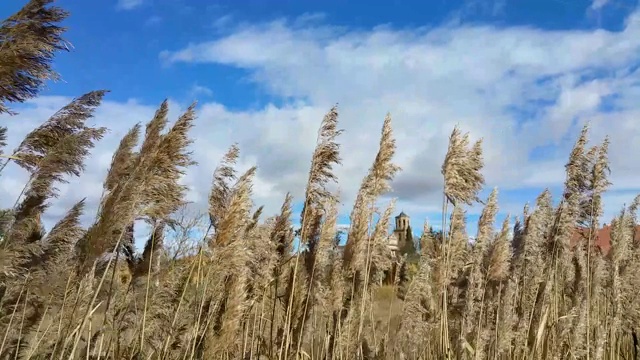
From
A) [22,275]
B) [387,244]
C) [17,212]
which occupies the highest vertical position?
[387,244]

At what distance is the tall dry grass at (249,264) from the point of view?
3.80 meters

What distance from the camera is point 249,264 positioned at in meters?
4.95

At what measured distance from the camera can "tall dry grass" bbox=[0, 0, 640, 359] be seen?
3.80 meters

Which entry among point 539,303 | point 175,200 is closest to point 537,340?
point 539,303

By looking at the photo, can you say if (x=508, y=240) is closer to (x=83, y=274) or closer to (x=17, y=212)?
(x=83, y=274)

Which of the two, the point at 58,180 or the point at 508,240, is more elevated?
the point at 508,240

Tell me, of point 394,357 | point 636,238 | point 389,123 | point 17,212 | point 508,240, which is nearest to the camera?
point 17,212

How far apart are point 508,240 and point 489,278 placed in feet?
1.25

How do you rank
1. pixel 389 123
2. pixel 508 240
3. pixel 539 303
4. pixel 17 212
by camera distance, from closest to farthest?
pixel 17 212 < pixel 389 123 < pixel 508 240 < pixel 539 303

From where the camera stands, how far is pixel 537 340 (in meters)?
5.70

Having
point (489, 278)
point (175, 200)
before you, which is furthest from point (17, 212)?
point (489, 278)

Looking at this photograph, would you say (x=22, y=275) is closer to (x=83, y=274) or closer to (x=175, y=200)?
(x=83, y=274)

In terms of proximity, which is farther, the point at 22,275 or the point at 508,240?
the point at 508,240

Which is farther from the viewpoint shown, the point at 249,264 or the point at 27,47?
the point at 249,264
